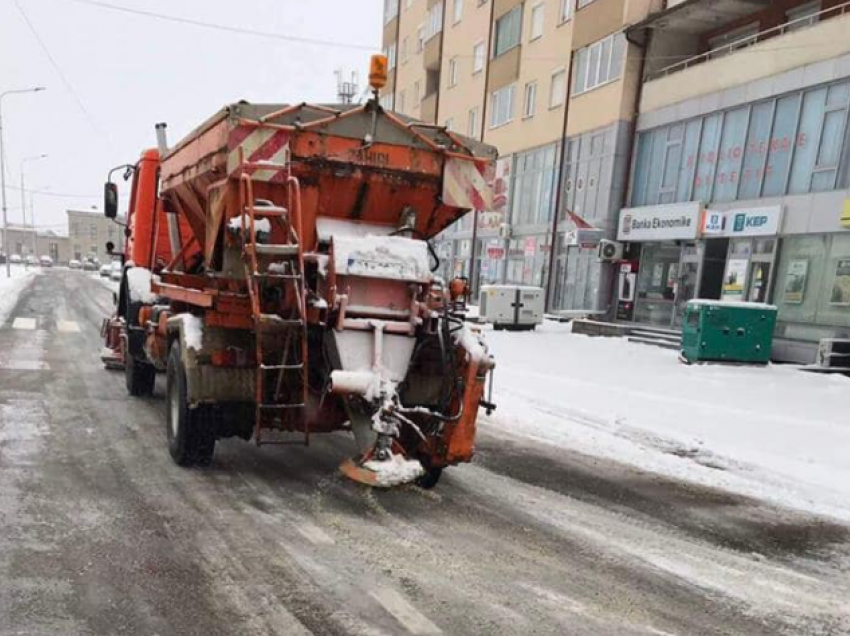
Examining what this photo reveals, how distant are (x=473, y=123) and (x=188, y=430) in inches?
1163

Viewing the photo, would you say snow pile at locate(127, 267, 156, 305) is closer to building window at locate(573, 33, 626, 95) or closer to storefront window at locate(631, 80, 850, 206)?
storefront window at locate(631, 80, 850, 206)

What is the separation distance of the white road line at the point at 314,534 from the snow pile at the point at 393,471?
0.46 meters

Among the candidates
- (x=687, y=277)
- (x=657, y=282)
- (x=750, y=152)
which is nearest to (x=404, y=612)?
(x=750, y=152)

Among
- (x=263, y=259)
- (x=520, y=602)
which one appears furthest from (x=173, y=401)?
Answer: (x=520, y=602)

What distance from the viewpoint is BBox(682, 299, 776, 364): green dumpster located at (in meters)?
13.4

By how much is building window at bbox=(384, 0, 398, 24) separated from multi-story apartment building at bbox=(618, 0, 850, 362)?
28.6m

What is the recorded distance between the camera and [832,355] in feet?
42.9

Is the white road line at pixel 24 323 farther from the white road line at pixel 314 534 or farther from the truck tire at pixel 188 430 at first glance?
the white road line at pixel 314 534

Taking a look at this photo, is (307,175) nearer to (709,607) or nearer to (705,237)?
(709,607)

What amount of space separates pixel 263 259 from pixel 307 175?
0.75 m

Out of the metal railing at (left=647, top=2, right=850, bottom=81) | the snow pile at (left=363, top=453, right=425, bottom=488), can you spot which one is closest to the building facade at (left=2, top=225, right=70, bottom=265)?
the metal railing at (left=647, top=2, right=850, bottom=81)

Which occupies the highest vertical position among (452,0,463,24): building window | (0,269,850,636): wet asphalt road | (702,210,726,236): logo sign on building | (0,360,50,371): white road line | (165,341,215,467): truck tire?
(452,0,463,24): building window

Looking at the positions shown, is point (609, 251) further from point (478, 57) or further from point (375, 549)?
point (375, 549)

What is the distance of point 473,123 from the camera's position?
32.5 metres
